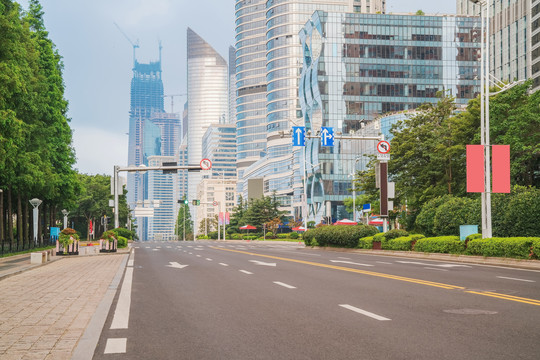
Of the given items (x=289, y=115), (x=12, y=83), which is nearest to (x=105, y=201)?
(x=12, y=83)

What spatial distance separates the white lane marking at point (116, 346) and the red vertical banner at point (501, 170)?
22.6 m

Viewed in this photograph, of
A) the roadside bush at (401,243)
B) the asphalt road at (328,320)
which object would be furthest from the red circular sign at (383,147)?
the asphalt road at (328,320)

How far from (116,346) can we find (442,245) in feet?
81.2

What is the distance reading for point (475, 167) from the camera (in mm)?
28562

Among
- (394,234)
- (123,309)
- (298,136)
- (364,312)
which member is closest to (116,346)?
(123,309)

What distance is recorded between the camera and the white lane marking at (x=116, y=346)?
23.5 ft

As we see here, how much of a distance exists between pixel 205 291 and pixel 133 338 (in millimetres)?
6096

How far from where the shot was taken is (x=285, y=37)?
584 ft

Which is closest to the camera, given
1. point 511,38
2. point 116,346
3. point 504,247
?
point 116,346

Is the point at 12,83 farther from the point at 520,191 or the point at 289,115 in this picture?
the point at 289,115

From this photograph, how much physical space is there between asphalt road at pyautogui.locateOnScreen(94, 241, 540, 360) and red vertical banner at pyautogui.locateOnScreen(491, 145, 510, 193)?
12.1m

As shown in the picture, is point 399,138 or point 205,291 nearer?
point 205,291

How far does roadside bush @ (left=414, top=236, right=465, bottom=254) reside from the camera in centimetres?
2882

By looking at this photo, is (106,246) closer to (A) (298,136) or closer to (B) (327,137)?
(A) (298,136)
